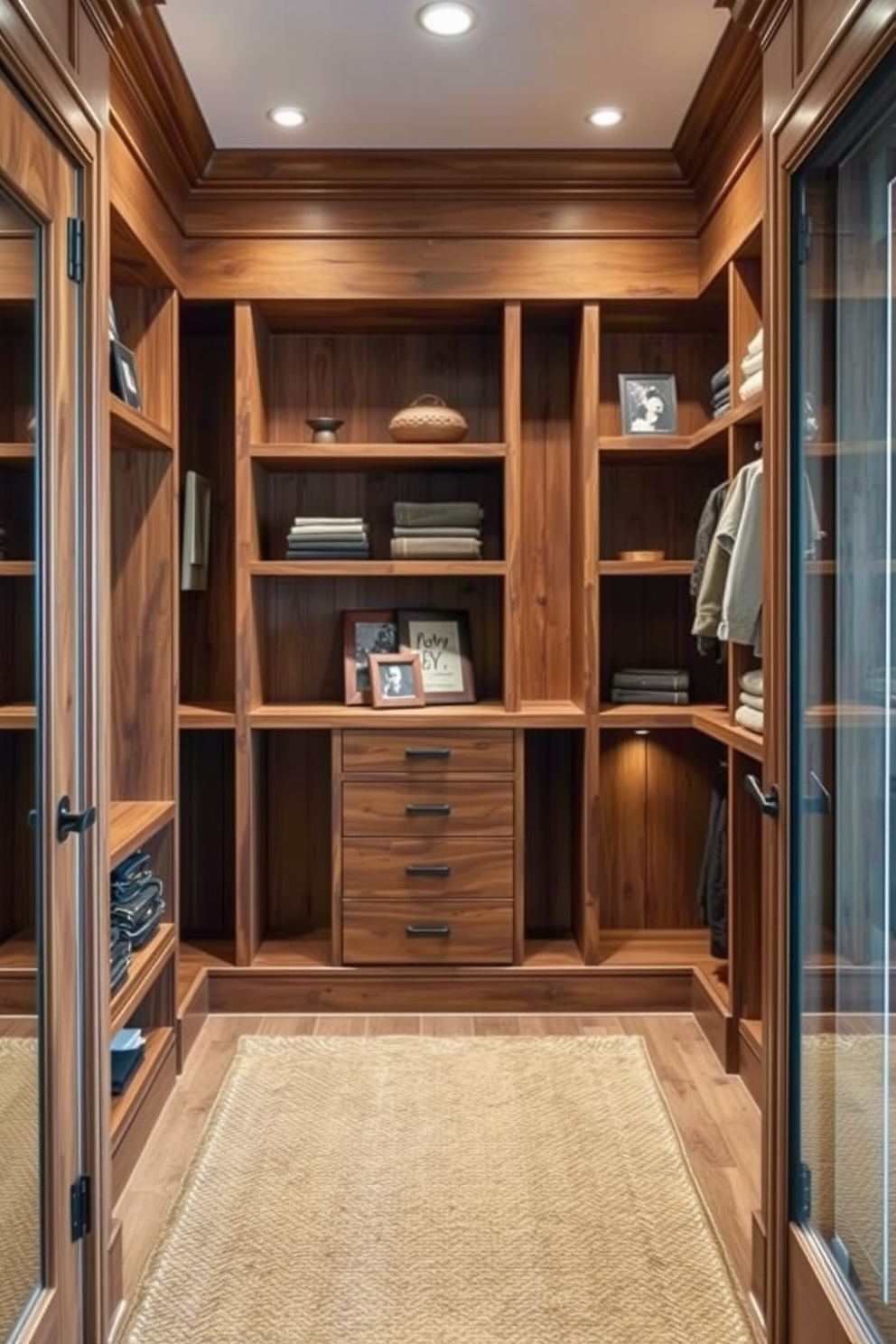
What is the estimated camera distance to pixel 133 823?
8.98 ft

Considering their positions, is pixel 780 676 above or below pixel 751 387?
below

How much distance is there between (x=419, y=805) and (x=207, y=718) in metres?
0.76

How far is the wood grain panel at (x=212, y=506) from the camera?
3850 mm

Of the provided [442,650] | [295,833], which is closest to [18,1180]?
[295,833]

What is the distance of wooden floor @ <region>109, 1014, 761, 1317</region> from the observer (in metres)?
2.32

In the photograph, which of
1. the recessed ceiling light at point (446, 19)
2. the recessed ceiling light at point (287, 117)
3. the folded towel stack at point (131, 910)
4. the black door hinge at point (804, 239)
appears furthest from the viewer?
the recessed ceiling light at point (287, 117)

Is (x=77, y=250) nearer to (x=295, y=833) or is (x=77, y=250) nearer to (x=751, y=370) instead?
(x=751, y=370)

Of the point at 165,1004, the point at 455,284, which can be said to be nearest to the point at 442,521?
the point at 455,284

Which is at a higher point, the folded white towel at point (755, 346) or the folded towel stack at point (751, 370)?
the folded white towel at point (755, 346)

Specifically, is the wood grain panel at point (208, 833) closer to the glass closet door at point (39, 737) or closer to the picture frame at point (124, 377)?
the picture frame at point (124, 377)

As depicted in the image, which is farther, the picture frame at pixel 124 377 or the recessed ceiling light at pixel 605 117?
the recessed ceiling light at pixel 605 117

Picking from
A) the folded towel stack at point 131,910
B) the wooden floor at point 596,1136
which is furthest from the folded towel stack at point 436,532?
the wooden floor at point 596,1136

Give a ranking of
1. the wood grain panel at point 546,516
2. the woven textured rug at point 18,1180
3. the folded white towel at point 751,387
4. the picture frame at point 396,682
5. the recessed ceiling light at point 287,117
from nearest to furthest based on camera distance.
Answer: the woven textured rug at point 18,1180 < the folded white towel at point 751,387 < the recessed ceiling light at point 287,117 < the picture frame at point 396,682 < the wood grain panel at point 546,516

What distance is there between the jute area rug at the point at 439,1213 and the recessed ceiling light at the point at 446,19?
8.97ft
